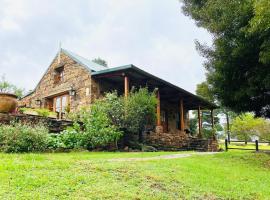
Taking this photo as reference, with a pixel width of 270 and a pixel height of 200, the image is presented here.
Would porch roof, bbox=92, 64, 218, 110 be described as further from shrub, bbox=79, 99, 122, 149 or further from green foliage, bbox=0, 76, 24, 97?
green foliage, bbox=0, 76, 24, 97

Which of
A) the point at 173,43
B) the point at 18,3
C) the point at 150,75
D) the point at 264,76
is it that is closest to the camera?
the point at 264,76

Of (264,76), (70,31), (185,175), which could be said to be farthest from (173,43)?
(185,175)

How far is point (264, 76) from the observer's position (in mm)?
9469

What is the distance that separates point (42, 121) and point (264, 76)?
8511mm

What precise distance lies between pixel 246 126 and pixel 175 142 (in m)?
21.5

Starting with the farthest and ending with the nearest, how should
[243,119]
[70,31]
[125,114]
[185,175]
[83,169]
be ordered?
[243,119] < [70,31] < [125,114] < [185,175] < [83,169]

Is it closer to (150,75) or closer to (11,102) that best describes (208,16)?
(150,75)

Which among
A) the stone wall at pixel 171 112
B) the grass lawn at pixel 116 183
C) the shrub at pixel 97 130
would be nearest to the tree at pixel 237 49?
the grass lawn at pixel 116 183

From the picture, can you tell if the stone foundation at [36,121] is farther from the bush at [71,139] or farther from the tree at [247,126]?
the tree at [247,126]

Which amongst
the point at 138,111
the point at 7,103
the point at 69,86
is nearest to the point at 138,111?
the point at 138,111

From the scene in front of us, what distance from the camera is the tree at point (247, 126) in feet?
110

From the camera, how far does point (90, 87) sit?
15.4m

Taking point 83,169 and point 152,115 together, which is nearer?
point 83,169

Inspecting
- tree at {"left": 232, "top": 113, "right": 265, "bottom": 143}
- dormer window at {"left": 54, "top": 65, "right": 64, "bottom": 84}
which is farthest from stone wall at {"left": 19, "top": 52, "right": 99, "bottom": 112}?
tree at {"left": 232, "top": 113, "right": 265, "bottom": 143}
